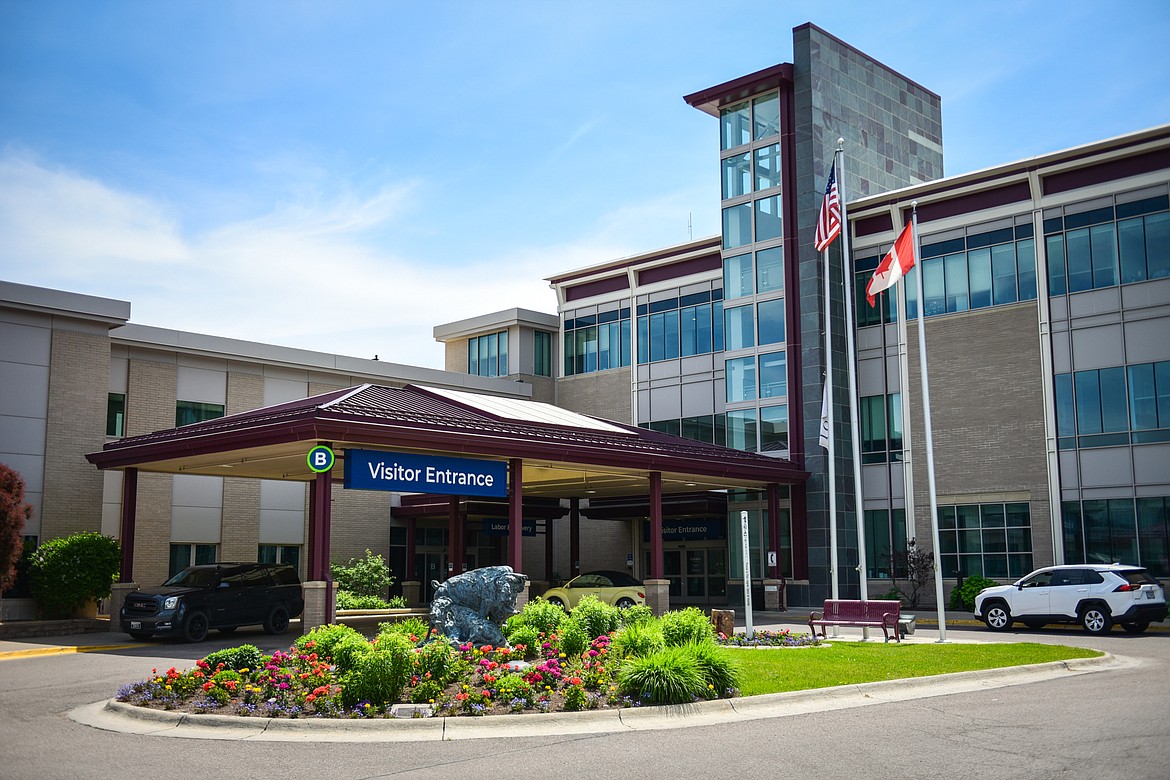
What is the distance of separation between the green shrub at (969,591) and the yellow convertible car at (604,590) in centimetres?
1039

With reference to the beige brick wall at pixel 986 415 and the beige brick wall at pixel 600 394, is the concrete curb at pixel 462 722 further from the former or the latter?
the beige brick wall at pixel 600 394

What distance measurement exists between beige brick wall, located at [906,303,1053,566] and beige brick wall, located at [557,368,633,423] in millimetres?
14053

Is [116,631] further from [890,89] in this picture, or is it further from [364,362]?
[890,89]

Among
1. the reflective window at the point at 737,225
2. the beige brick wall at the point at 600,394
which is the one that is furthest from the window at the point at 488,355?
the reflective window at the point at 737,225

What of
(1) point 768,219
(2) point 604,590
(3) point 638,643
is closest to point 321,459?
(3) point 638,643

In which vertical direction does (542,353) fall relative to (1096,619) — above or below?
above

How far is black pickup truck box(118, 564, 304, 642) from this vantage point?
23031mm

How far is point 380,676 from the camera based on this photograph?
12773 mm

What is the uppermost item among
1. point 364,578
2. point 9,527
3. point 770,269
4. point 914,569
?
point 770,269

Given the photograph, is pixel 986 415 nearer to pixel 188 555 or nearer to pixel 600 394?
pixel 600 394

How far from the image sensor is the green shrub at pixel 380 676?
1271 cm

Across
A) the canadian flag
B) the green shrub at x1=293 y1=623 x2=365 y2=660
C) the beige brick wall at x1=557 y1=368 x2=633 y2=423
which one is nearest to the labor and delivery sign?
the green shrub at x1=293 y1=623 x2=365 y2=660

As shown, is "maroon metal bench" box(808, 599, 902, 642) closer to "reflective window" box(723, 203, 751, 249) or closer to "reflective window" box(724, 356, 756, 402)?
"reflective window" box(724, 356, 756, 402)

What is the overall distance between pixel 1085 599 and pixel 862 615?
608cm
